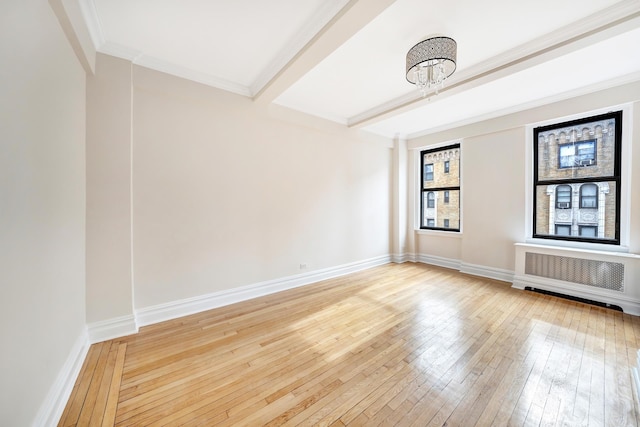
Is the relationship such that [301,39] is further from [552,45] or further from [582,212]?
[582,212]

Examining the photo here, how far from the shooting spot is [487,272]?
416 centimetres

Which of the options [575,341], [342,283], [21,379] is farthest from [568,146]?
[21,379]

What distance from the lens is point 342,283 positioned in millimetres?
3850

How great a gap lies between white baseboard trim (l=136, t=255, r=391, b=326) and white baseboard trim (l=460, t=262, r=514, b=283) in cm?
217

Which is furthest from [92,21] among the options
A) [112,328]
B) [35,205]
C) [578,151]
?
[578,151]

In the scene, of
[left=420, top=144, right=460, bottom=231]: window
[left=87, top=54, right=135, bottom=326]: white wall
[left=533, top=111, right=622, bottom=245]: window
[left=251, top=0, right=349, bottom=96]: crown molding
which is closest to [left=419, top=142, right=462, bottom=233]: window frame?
[left=420, top=144, right=460, bottom=231]: window

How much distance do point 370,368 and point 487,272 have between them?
3.43 metres

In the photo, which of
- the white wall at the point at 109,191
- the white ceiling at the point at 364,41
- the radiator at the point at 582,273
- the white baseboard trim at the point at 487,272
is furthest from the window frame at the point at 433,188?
the white wall at the point at 109,191

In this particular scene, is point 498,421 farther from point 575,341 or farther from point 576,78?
point 576,78

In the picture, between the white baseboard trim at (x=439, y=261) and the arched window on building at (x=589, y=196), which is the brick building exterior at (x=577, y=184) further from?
the white baseboard trim at (x=439, y=261)

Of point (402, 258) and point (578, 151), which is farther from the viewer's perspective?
point (402, 258)

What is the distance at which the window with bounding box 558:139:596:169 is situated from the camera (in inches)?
130

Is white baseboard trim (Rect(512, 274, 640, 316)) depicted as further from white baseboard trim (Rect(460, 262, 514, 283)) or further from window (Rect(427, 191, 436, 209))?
window (Rect(427, 191, 436, 209))

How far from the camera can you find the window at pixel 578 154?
330cm
